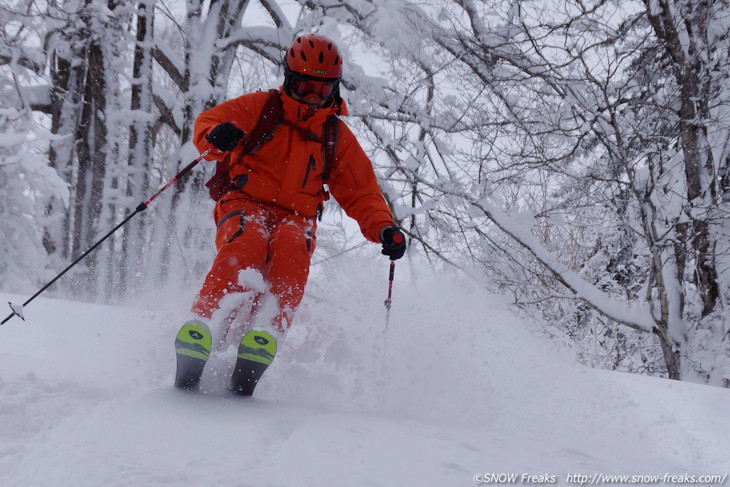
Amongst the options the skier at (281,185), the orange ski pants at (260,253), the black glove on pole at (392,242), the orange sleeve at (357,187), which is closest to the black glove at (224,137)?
the skier at (281,185)

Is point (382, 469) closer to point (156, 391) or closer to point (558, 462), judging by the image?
point (558, 462)

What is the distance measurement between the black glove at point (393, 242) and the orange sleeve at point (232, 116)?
994 millimetres

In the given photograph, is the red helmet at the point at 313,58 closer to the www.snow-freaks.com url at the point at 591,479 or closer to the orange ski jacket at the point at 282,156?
the orange ski jacket at the point at 282,156

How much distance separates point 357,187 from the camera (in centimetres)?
378

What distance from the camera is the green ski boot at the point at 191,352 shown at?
8.76 ft

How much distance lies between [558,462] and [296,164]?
206 centimetres

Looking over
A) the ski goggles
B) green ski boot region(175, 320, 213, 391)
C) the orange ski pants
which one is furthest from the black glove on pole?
green ski boot region(175, 320, 213, 391)

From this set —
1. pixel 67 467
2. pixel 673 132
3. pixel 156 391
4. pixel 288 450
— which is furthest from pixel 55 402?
pixel 673 132

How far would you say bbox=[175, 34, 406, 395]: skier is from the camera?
3.09 metres

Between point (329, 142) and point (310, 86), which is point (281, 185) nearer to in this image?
point (329, 142)

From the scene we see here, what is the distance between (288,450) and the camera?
201 centimetres

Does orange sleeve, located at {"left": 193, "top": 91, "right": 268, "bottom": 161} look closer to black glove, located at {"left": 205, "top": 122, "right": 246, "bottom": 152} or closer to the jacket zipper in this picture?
black glove, located at {"left": 205, "top": 122, "right": 246, "bottom": 152}

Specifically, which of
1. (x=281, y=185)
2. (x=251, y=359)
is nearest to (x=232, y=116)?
(x=281, y=185)

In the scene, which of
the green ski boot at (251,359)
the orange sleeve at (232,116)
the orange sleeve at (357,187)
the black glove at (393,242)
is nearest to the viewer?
the green ski boot at (251,359)
